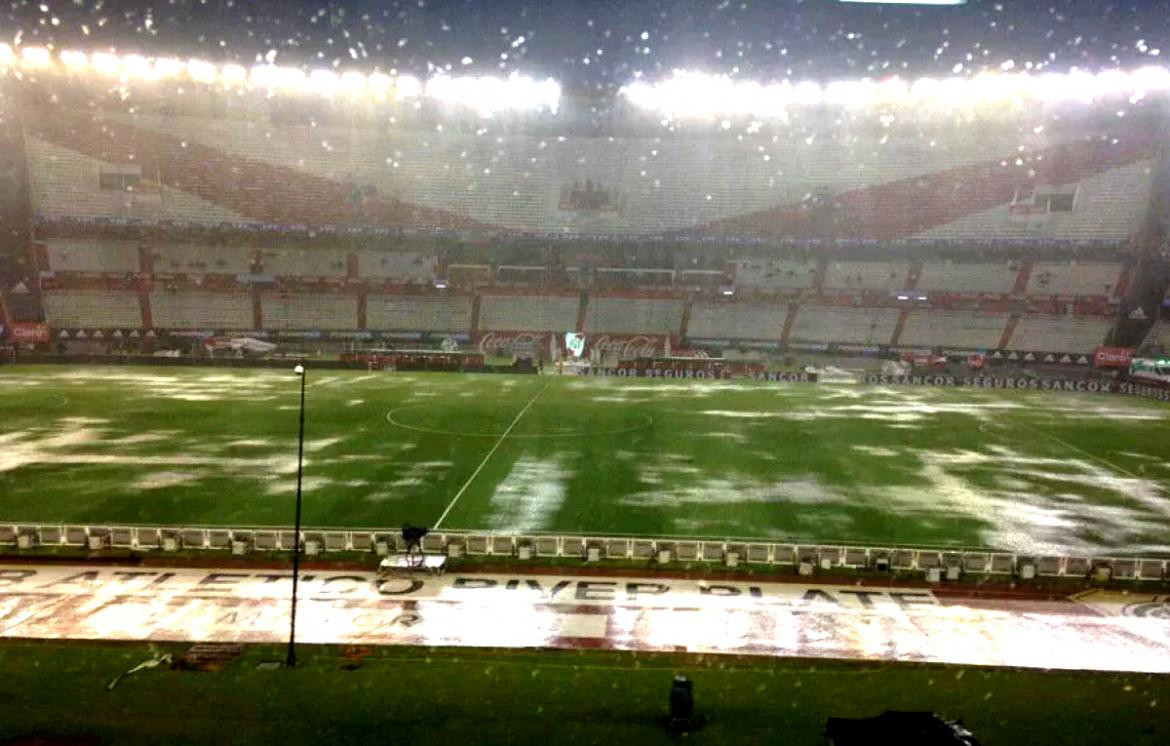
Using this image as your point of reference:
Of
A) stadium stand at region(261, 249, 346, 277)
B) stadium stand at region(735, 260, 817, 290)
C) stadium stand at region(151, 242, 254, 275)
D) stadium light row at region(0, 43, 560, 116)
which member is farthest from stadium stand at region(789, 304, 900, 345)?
stadium stand at region(151, 242, 254, 275)

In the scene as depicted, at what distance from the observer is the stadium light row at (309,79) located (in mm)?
66188

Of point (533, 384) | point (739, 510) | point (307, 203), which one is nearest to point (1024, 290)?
point (533, 384)

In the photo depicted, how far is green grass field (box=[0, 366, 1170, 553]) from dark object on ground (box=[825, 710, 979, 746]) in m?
12.1

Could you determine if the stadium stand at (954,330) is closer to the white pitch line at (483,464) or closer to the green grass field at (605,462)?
the green grass field at (605,462)

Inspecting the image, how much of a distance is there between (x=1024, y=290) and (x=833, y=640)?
6401 centimetres

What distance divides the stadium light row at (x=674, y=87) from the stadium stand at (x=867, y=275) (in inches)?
572

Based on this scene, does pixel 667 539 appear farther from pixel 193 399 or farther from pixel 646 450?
pixel 193 399

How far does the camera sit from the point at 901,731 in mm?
10477

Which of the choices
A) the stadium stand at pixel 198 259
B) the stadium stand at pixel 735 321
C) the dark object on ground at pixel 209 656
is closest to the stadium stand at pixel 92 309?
the stadium stand at pixel 198 259

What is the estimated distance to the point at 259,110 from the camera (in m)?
75.4

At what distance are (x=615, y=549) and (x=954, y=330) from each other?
56673mm

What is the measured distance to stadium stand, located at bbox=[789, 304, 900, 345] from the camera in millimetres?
70250

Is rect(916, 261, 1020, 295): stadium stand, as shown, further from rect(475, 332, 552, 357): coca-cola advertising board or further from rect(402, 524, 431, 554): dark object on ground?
rect(402, 524, 431, 554): dark object on ground

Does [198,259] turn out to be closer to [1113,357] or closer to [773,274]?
[773,274]
